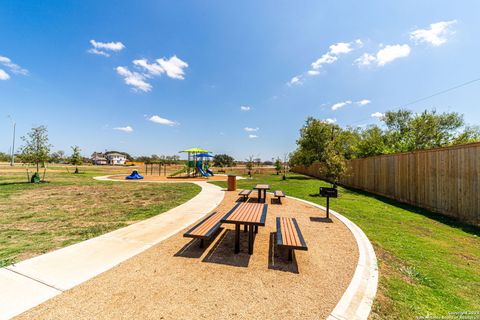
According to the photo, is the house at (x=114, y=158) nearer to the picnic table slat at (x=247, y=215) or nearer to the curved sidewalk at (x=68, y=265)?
the curved sidewalk at (x=68, y=265)

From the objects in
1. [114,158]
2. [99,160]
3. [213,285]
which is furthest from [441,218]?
[99,160]

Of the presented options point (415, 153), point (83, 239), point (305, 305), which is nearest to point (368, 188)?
point (415, 153)

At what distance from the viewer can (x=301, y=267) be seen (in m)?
3.43

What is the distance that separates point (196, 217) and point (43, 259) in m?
3.51

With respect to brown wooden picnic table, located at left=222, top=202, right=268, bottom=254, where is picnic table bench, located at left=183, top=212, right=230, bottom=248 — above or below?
below

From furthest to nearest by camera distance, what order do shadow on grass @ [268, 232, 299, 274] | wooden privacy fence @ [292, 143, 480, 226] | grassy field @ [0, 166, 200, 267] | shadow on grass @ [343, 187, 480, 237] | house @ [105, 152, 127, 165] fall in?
1. house @ [105, 152, 127, 165]
2. wooden privacy fence @ [292, 143, 480, 226]
3. shadow on grass @ [343, 187, 480, 237]
4. grassy field @ [0, 166, 200, 267]
5. shadow on grass @ [268, 232, 299, 274]

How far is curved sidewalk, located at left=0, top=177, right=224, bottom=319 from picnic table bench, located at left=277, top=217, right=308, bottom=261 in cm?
276

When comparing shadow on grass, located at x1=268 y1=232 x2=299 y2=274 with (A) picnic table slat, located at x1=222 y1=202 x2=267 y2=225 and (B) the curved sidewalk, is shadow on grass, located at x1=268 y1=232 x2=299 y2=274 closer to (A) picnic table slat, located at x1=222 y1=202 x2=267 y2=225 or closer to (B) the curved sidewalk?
(A) picnic table slat, located at x1=222 y1=202 x2=267 y2=225

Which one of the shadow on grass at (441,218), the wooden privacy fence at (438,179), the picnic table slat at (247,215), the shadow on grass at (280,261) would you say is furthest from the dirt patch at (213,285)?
the wooden privacy fence at (438,179)

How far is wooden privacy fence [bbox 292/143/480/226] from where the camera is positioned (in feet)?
20.7

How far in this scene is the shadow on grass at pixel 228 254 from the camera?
11.7 ft

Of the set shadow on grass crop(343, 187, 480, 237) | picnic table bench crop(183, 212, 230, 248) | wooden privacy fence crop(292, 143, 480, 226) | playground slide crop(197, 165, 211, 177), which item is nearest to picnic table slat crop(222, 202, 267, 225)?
picnic table bench crop(183, 212, 230, 248)

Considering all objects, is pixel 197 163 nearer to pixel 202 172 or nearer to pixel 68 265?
pixel 202 172

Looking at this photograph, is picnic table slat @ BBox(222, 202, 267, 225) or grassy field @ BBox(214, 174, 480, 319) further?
picnic table slat @ BBox(222, 202, 267, 225)
